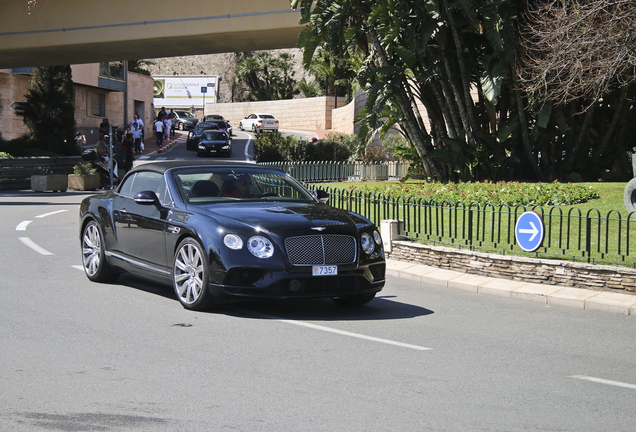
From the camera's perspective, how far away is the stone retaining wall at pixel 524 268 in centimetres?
941

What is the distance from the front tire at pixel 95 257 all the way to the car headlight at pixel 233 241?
274 centimetres

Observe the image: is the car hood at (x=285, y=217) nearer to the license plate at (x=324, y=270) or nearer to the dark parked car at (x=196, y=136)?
the license plate at (x=324, y=270)

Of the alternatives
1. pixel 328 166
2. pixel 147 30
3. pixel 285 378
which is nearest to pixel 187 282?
pixel 285 378

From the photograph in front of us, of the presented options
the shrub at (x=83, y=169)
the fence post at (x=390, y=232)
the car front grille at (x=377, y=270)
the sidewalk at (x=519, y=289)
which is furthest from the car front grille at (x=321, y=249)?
the shrub at (x=83, y=169)

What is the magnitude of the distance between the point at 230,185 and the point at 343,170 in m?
23.0

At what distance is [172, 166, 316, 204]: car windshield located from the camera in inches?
339

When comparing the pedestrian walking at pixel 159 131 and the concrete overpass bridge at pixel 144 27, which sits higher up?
the concrete overpass bridge at pixel 144 27

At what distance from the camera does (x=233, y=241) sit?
296 inches

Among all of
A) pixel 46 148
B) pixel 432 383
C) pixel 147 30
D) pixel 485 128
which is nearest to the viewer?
pixel 432 383

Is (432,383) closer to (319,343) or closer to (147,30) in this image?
(319,343)

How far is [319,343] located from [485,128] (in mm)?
17769

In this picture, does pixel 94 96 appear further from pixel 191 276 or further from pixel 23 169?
pixel 191 276

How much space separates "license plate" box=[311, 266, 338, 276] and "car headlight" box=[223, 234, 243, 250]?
791mm

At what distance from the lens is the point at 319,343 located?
21.9 feet
